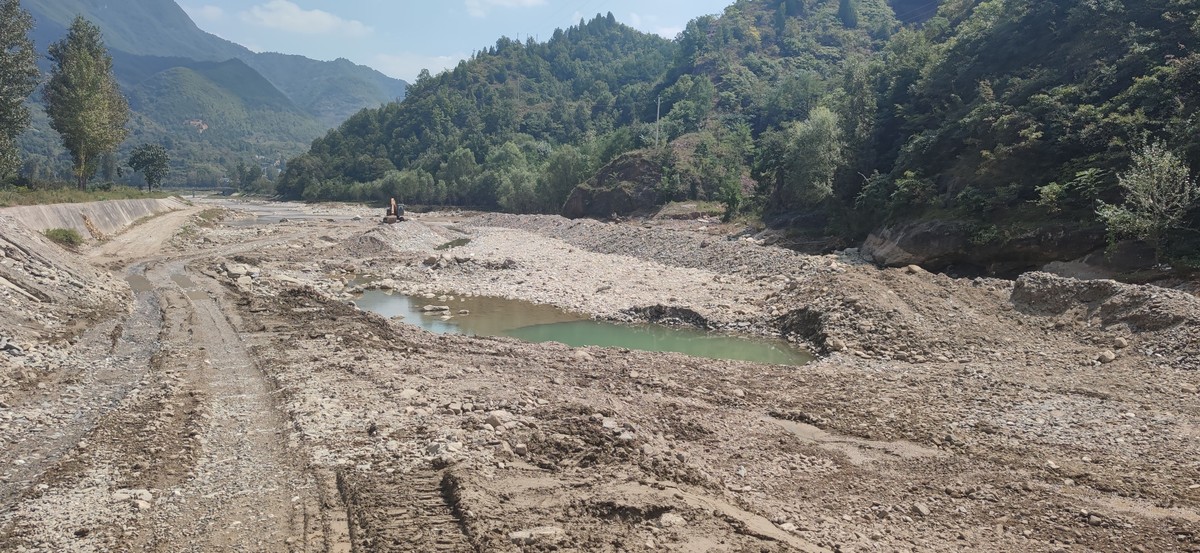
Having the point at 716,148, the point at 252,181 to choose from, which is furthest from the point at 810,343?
the point at 252,181

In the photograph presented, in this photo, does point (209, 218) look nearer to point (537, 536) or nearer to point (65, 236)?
point (65, 236)

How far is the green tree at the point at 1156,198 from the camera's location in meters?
19.6

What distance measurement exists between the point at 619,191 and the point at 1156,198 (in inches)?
2106

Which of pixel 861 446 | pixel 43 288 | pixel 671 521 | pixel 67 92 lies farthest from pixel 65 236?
pixel 861 446

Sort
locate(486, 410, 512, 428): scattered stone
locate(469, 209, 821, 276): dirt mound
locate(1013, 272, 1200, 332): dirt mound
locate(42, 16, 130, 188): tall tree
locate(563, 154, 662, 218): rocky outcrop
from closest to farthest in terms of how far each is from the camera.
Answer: locate(486, 410, 512, 428): scattered stone < locate(1013, 272, 1200, 332): dirt mound < locate(469, 209, 821, 276): dirt mound < locate(42, 16, 130, 188): tall tree < locate(563, 154, 662, 218): rocky outcrop

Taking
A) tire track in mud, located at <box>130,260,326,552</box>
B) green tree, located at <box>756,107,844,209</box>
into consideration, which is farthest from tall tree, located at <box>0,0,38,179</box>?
green tree, located at <box>756,107,844,209</box>

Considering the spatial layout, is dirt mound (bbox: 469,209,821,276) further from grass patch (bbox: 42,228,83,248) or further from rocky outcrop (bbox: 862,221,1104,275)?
grass patch (bbox: 42,228,83,248)

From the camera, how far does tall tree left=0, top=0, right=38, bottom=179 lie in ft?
114

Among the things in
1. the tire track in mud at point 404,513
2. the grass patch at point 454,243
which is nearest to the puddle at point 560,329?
the tire track in mud at point 404,513

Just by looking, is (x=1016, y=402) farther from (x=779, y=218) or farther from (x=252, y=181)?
(x=252, y=181)

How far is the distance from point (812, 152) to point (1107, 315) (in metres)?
30.1

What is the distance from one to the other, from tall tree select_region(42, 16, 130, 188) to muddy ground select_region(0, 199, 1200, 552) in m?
29.2

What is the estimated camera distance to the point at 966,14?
206ft

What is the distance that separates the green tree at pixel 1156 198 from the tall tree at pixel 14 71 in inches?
1937
